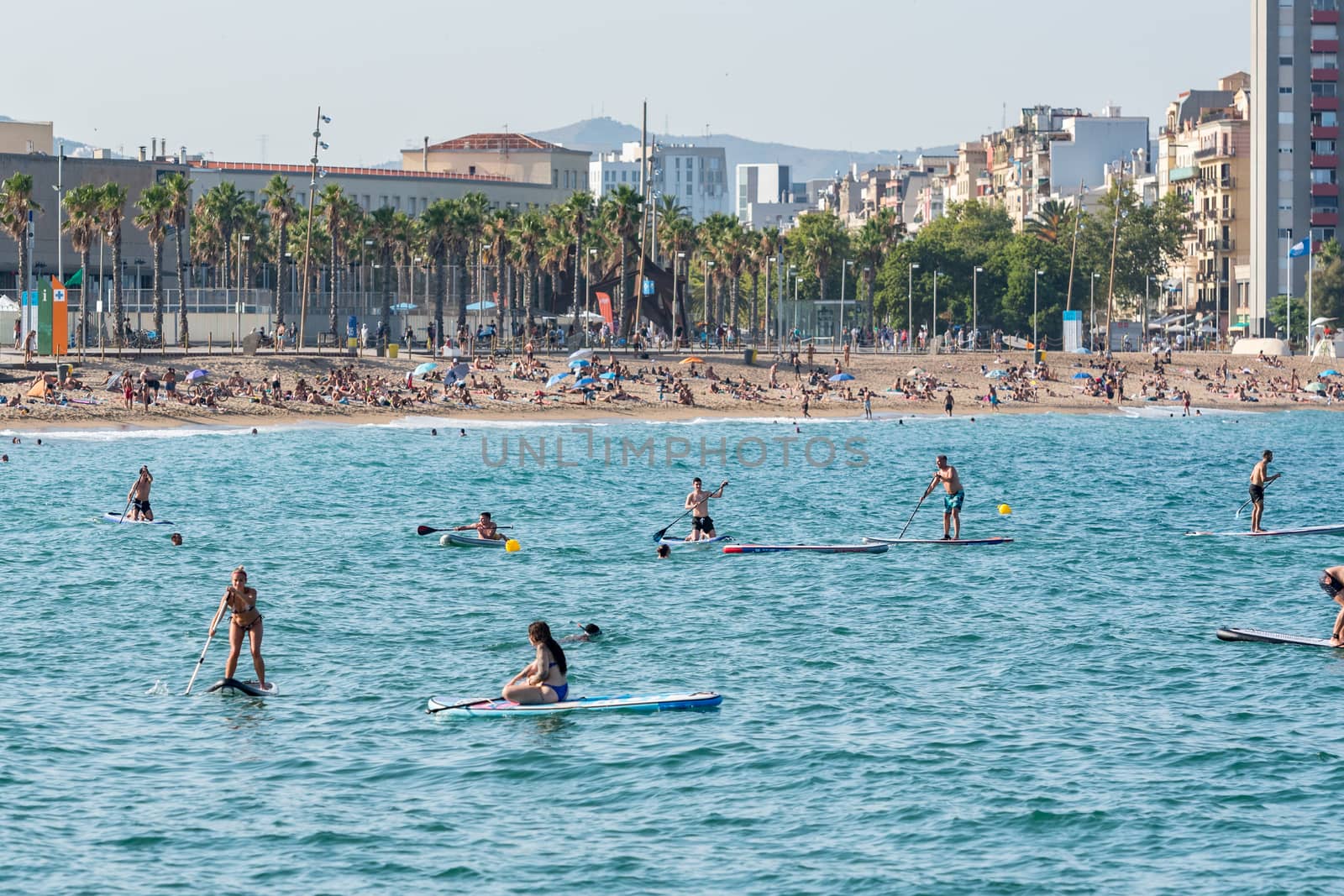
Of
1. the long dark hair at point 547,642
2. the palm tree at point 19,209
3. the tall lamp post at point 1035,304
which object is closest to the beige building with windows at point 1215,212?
the tall lamp post at point 1035,304

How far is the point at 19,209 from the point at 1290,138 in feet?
282

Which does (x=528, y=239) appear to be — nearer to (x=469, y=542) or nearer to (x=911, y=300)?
(x=911, y=300)

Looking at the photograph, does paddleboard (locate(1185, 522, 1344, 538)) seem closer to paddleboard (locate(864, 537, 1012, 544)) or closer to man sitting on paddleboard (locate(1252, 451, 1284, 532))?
man sitting on paddleboard (locate(1252, 451, 1284, 532))

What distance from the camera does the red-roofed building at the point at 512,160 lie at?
174 meters

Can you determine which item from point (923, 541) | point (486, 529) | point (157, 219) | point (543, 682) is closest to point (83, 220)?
point (157, 219)

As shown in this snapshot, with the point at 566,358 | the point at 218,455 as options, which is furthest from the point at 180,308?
the point at 218,455

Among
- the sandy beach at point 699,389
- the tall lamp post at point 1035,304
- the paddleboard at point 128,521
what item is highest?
the tall lamp post at point 1035,304

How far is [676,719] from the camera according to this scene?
78.2ft

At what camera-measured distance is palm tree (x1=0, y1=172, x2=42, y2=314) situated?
8331 centimetres

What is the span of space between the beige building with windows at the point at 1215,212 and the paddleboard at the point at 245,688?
118m

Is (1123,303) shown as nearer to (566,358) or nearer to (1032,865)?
(566,358)

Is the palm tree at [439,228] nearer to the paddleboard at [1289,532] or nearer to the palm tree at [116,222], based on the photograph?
the palm tree at [116,222]

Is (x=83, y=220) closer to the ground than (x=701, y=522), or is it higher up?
higher up

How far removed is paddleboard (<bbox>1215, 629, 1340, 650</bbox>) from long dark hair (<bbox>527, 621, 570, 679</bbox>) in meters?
11.3
